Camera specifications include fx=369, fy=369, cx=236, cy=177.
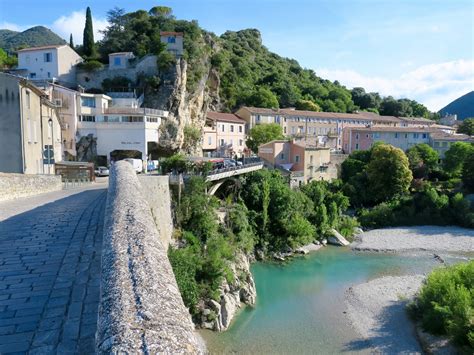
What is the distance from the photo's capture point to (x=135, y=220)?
631 cm

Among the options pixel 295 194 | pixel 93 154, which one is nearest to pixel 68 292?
pixel 295 194

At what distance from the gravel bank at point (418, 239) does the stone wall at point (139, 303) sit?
29.2m

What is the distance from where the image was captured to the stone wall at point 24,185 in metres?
15.4

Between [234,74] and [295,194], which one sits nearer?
[295,194]

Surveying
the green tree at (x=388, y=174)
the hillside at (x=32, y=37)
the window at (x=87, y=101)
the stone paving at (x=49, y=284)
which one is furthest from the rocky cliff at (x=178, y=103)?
the hillside at (x=32, y=37)

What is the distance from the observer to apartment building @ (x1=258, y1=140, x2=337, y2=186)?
4216cm

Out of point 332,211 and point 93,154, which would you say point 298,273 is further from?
point 93,154

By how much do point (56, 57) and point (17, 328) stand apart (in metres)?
45.2

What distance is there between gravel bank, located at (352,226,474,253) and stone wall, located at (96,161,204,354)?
29.2 metres

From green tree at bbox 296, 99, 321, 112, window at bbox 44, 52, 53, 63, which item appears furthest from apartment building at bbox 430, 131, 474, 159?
window at bbox 44, 52, 53, 63

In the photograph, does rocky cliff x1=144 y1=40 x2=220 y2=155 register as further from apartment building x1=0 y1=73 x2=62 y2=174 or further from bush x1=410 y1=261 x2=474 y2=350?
bush x1=410 y1=261 x2=474 y2=350

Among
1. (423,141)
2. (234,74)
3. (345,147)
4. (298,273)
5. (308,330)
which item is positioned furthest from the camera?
(234,74)

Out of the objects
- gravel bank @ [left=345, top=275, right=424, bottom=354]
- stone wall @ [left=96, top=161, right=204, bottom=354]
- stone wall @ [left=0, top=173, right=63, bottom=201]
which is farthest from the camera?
gravel bank @ [left=345, top=275, right=424, bottom=354]

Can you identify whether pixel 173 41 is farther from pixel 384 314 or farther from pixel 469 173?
pixel 469 173
